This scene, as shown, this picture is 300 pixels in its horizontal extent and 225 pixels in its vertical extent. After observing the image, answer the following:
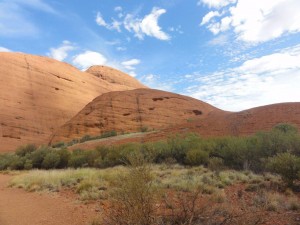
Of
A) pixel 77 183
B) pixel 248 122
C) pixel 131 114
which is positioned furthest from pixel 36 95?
pixel 77 183

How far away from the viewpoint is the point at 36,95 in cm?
5769

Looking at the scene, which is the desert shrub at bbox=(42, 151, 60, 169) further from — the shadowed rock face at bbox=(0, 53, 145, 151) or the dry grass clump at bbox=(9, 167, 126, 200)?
the shadowed rock face at bbox=(0, 53, 145, 151)

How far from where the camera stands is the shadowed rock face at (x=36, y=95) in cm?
4947

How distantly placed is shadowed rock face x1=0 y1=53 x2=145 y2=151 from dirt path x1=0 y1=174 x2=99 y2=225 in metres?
35.9

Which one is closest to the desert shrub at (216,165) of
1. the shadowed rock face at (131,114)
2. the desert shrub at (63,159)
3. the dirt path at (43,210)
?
the dirt path at (43,210)

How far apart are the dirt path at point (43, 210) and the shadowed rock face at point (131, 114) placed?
108ft

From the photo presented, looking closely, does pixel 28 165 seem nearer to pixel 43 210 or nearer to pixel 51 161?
pixel 51 161

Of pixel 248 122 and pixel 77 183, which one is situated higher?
pixel 248 122

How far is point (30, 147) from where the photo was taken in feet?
108

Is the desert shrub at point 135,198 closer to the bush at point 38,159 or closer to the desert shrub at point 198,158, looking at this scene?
the desert shrub at point 198,158

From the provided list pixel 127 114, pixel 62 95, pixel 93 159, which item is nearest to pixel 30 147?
pixel 93 159

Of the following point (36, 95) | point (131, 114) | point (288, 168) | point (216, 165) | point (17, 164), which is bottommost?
point (288, 168)

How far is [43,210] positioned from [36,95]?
51.4 metres

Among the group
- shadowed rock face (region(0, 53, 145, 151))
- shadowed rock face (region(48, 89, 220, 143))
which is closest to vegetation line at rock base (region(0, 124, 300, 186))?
shadowed rock face (region(48, 89, 220, 143))
